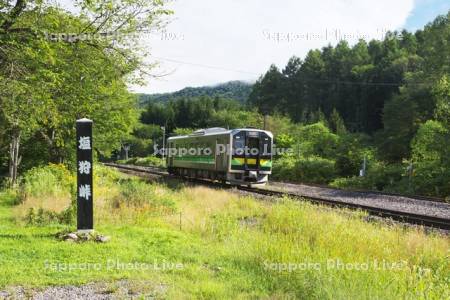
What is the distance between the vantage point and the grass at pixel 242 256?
224 inches

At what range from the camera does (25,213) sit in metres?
12.2

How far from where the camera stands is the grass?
5.70 m

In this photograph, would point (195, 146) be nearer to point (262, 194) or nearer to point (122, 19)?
point (262, 194)

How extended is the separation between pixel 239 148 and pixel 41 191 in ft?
30.3

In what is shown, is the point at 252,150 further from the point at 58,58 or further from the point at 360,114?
the point at 360,114

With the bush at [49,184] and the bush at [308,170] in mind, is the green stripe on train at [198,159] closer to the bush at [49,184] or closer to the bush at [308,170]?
Answer: the bush at [49,184]

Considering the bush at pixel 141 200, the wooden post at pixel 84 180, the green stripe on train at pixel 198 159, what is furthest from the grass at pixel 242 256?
the green stripe on train at pixel 198 159

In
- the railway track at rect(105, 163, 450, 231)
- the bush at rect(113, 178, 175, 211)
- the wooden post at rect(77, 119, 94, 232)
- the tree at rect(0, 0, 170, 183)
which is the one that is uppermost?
the tree at rect(0, 0, 170, 183)

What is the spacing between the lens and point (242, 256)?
7527 mm

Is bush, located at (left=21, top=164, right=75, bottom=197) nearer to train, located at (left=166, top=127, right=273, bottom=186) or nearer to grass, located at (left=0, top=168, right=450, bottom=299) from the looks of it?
grass, located at (left=0, top=168, right=450, bottom=299)

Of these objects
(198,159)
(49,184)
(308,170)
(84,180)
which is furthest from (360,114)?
(84,180)

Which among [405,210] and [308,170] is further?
[308,170]

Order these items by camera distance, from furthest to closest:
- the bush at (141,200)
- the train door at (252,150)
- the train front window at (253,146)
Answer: the train front window at (253,146) → the train door at (252,150) → the bush at (141,200)

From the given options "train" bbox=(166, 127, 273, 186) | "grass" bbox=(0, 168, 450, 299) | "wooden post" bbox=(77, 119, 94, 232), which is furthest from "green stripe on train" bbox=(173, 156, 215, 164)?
"wooden post" bbox=(77, 119, 94, 232)
